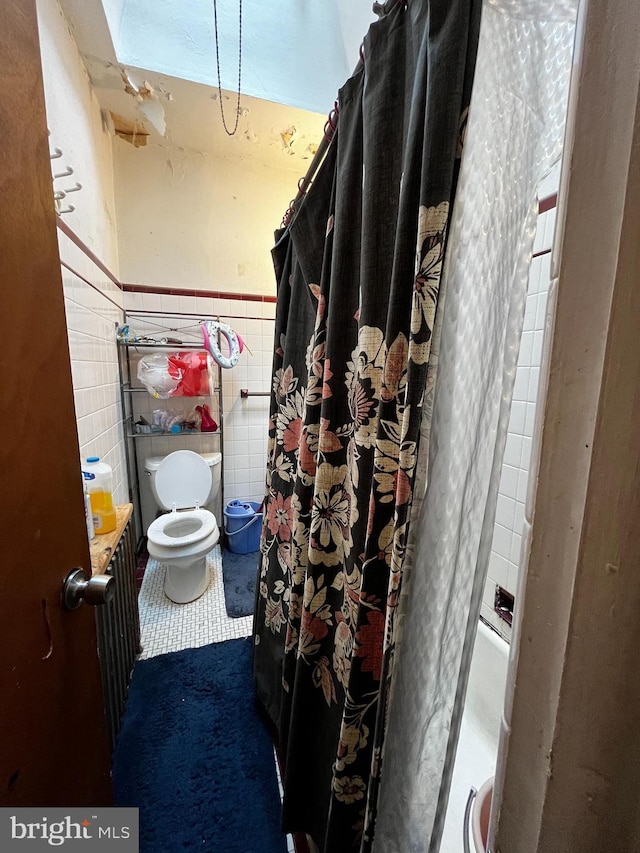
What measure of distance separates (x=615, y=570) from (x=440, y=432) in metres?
0.31

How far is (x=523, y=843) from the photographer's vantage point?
31 cm

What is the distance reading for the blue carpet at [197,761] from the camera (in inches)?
38.1

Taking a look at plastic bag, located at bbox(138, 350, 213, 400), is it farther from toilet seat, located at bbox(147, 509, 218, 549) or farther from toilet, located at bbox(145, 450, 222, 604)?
toilet seat, located at bbox(147, 509, 218, 549)

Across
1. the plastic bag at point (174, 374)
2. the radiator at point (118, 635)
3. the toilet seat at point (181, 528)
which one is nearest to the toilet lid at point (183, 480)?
the toilet seat at point (181, 528)

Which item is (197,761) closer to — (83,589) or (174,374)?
→ (83,589)

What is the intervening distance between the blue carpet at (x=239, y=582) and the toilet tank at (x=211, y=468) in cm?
45

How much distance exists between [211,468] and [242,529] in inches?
19.2

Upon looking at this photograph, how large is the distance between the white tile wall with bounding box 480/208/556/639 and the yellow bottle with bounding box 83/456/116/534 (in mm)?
1363

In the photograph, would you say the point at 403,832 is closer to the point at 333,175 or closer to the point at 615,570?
the point at 615,570

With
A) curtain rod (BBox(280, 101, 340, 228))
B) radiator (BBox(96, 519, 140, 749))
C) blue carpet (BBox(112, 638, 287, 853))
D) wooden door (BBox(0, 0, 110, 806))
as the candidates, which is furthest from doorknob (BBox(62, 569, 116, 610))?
curtain rod (BBox(280, 101, 340, 228))

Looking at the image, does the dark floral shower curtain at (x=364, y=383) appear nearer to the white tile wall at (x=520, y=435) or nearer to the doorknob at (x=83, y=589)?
the doorknob at (x=83, y=589)

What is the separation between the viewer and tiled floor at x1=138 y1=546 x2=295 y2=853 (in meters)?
1.61

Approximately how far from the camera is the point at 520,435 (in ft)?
3.61

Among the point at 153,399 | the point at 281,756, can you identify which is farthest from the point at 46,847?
the point at 153,399
